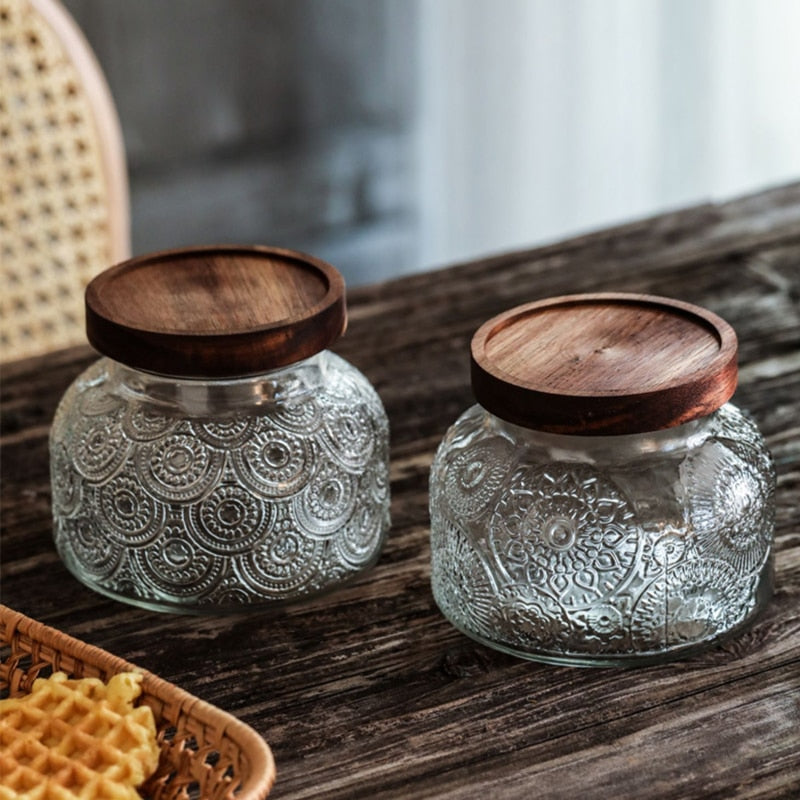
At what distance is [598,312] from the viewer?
802mm

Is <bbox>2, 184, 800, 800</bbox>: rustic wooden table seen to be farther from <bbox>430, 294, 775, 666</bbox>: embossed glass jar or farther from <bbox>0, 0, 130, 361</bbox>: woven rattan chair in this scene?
<bbox>0, 0, 130, 361</bbox>: woven rattan chair

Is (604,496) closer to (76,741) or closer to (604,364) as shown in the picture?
(604,364)

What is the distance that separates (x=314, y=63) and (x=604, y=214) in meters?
0.84

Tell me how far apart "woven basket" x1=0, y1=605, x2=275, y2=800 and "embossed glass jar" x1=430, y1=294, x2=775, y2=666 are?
189mm

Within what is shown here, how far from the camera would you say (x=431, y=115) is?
9.93 feet

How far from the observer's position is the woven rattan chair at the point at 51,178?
Answer: 1.54 meters

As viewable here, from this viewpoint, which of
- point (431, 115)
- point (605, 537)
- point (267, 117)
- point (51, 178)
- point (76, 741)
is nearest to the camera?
point (76, 741)

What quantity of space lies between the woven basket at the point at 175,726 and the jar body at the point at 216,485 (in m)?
0.10

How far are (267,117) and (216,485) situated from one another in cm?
204

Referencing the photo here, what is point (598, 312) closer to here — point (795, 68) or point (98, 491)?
point (98, 491)

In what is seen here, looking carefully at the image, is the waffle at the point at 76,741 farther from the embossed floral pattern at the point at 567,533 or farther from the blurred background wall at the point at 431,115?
the blurred background wall at the point at 431,115

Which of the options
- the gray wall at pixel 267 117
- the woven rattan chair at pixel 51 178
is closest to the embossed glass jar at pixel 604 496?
the woven rattan chair at pixel 51 178

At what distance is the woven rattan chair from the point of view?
60.6 inches

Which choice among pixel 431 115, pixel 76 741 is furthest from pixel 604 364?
pixel 431 115
